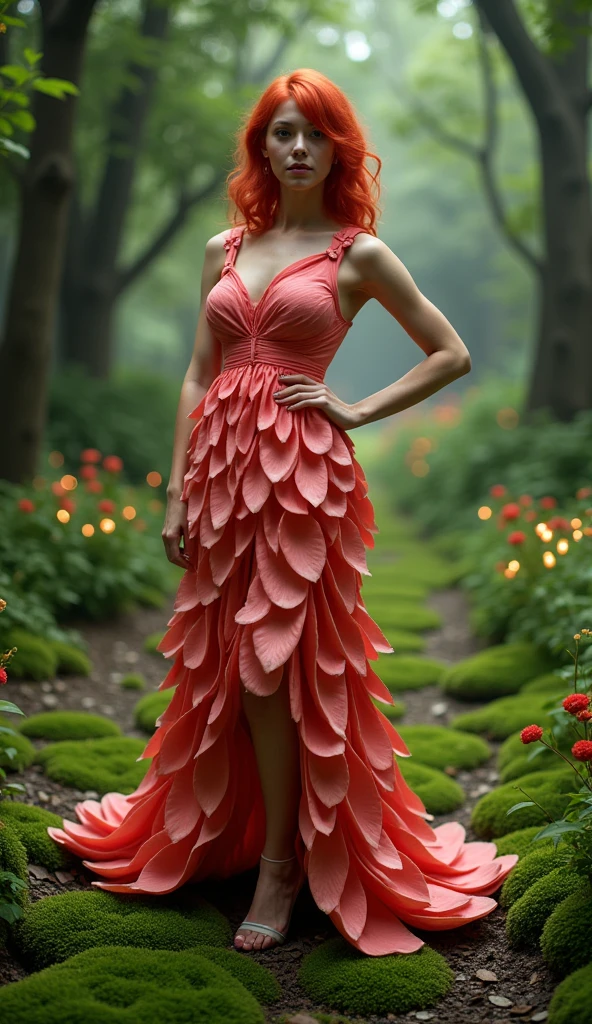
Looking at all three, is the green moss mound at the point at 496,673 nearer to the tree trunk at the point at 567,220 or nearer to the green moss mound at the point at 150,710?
the green moss mound at the point at 150,710

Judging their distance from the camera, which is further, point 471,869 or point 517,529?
point 517,529

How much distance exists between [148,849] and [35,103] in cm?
474

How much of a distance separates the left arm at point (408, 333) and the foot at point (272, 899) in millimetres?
1279

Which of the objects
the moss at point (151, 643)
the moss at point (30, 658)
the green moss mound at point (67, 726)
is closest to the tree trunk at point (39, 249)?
the moss at point (151, 643)

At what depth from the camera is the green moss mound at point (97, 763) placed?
372 cm

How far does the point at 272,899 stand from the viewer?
278 cm

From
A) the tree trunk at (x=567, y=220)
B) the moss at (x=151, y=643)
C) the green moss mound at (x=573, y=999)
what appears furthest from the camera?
the tree trunk at (x=567, y=220)

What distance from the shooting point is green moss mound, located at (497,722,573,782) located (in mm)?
3650

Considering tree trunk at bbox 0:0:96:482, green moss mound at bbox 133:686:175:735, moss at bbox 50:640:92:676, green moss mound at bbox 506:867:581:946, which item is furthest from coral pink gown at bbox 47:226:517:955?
tree trunk at bbox 0:0:96:482

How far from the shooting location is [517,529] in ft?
21.4

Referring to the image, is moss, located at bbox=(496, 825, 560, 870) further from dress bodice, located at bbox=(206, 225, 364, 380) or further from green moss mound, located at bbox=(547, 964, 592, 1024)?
dress bodice, located at bbox=(206, 225, 364, 380)

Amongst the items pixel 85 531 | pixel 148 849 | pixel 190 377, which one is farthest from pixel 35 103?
pixel 148 849

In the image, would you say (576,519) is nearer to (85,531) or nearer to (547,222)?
(85,531)

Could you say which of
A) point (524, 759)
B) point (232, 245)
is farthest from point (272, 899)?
point (232, 245)
